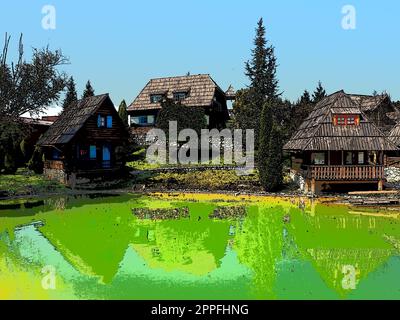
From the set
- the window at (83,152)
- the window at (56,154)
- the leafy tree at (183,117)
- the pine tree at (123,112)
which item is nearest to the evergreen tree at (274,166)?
the leafy tree at (183,117)

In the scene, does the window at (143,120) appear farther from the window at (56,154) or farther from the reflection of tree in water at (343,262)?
the reflection of tree in water at (343,262)

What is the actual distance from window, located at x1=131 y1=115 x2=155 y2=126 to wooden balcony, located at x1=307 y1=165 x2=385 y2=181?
1183 inches

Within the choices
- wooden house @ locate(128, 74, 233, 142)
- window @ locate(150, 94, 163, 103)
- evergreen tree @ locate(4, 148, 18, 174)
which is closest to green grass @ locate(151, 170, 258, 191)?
evergreen tree @ locate(4, 148, 18, 174)

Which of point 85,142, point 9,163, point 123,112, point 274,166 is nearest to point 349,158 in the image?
point 274,166

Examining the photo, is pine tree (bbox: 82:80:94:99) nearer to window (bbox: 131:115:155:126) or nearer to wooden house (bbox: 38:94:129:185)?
window (bbox: 131:115:155:126)

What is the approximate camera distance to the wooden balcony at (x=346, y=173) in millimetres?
31781

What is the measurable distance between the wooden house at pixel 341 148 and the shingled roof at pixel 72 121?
18.5 metres

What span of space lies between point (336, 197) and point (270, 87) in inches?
1107

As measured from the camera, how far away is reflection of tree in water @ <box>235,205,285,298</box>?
43.8 ft

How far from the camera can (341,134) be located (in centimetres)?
3281

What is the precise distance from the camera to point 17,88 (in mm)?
40000

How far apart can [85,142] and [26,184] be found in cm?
663

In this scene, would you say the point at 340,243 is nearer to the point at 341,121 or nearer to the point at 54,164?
the point at 341,121
